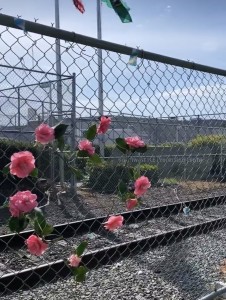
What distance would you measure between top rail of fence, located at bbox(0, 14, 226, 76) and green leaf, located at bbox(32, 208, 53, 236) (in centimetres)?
95

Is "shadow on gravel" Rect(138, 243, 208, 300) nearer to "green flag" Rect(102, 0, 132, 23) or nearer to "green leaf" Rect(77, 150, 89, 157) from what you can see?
"green leaf" Rect(77, 150, 89, 157)

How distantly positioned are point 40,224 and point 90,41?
117cm

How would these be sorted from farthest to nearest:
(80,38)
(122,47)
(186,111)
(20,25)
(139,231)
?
1. (139,231)
2. (186,111)
3. (122,47)
4. (80,38)
5. (20,25)

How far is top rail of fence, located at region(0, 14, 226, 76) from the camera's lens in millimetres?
2102

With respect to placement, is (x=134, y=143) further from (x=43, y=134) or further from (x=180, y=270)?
(x=180, y=270)

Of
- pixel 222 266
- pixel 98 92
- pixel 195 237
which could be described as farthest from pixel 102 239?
pixel 98 92

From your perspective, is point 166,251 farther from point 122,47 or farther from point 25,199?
point 25,199

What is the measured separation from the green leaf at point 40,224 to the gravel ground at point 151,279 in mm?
2067

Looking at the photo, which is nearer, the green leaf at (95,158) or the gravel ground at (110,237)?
the green leaf at (95,158)

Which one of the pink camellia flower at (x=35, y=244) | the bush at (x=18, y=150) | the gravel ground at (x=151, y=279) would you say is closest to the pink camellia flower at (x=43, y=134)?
the bush at (x=18, y=150)

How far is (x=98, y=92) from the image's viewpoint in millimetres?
2664

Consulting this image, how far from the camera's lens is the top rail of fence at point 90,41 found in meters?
2.10

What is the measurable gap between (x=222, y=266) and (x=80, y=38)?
3.45 metres

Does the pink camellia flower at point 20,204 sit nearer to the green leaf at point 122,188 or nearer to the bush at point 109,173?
the green leaf at point 122,188
